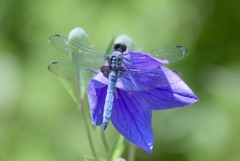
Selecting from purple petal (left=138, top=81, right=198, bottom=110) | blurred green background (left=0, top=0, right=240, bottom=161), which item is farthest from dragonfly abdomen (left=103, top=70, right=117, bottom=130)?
blurred green background (left=0, top=0, right=240, bottom=161)

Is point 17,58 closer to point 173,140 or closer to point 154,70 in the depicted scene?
point 173,140

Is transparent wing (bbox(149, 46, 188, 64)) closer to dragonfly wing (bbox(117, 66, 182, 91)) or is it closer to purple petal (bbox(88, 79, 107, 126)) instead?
dragonfly wing (bbox(117, 66, 182, 91))

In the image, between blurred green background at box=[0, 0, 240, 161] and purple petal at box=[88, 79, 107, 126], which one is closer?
purple petal at box=[88, 79, 107, 126]

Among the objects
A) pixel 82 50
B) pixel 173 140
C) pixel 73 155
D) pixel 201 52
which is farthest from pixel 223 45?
pixel 82 50

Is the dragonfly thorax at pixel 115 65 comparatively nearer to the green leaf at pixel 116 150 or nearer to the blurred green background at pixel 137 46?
the green leaf at pixel 116 150

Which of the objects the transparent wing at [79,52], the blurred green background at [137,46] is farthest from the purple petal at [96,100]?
the blurred green background at [137,46]

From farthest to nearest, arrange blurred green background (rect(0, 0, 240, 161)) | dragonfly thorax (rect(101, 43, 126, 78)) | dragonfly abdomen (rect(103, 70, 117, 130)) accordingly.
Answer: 1. blurred green background (rect(0, 0, 240, 161))
2. dragonfly thorax (rect(101, 43, 126, 78))
3. dragonfly abdomen (rect(103, 70, 117, 130))
